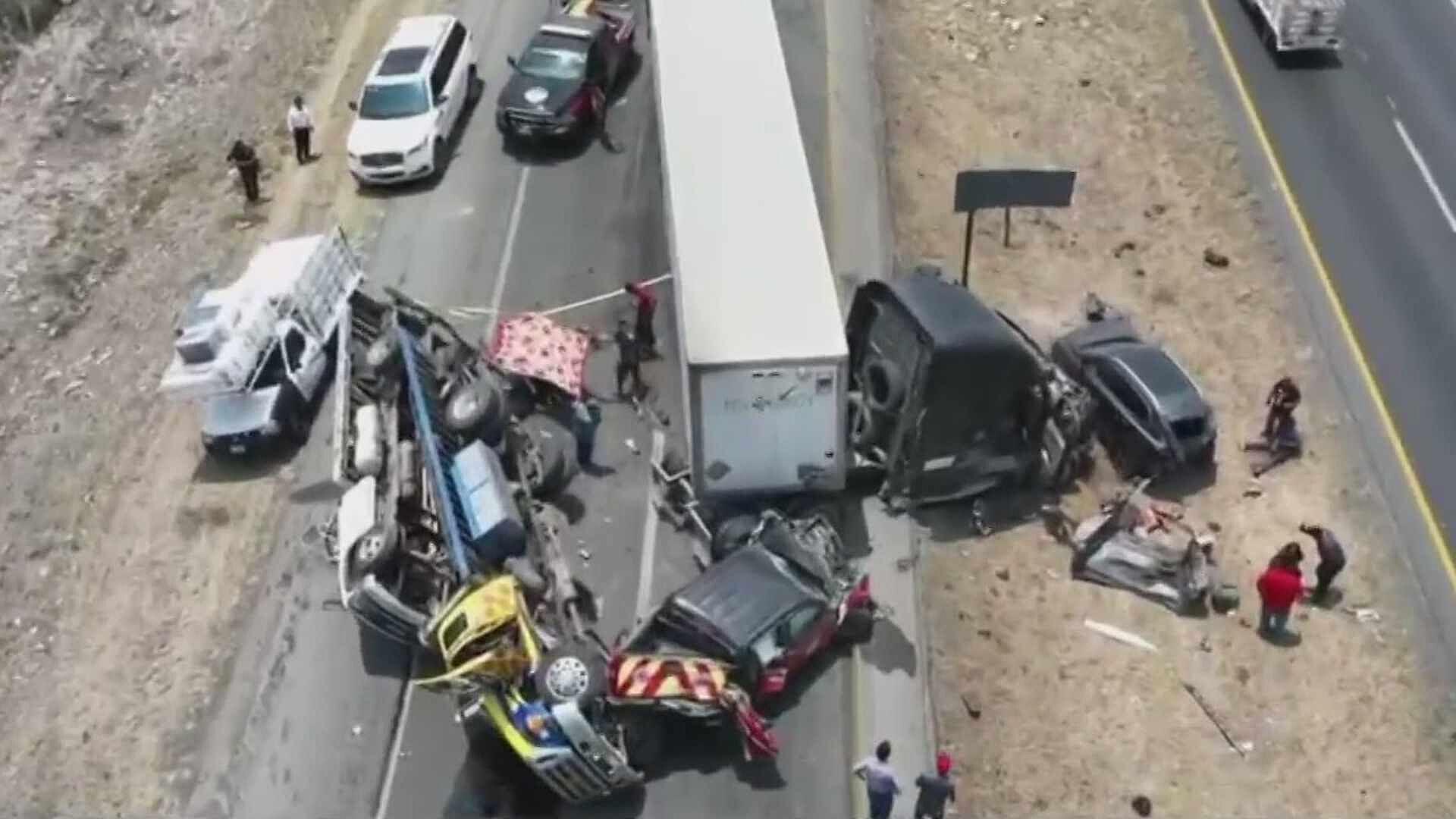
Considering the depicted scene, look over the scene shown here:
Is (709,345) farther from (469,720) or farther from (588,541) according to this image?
(469,720)

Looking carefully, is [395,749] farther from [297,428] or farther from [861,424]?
[861,424]

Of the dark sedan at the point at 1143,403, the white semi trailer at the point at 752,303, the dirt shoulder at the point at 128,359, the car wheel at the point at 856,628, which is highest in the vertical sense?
the white semi trailer at the point at 752,303

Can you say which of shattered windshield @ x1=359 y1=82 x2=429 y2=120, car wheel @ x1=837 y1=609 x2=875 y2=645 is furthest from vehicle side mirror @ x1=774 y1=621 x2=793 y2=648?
shattered windshield @ x1=359 y1=82 x2=429 y2=120

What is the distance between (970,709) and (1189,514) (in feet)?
14.4

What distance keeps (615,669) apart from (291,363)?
24.9 ft

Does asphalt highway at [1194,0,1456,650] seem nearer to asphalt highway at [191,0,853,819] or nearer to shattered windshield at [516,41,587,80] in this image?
asphalt highway at [191,0,853,819]

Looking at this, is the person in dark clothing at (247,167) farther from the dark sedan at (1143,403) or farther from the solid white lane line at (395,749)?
the dark sedan at (1143,403)

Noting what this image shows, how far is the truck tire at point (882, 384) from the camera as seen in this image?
65.7 ft

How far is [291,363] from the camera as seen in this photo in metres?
22.0

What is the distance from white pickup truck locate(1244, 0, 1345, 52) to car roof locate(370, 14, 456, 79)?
46.8ft

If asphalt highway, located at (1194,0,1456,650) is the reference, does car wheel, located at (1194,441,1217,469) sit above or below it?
above

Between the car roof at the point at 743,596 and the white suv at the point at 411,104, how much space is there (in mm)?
11149

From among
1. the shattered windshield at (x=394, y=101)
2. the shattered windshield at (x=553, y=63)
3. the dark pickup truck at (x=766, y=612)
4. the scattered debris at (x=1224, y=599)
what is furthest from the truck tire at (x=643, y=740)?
the shattered windshield at (x=553, y=63)

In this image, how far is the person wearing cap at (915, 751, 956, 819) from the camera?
16.1 m
